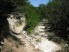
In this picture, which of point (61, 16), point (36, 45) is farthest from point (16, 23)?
point (36, 45)

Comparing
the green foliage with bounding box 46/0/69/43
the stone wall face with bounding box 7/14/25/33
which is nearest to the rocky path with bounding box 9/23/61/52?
the stone wall face with bounding box 7/14/25/33

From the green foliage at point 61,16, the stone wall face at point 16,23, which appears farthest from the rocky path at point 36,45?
the green foliage at point 61,16

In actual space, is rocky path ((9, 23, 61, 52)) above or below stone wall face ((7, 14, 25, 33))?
below

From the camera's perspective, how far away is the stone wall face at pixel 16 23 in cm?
1805

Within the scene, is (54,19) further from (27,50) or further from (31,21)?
(27,50)

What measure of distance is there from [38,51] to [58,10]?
7.88 m

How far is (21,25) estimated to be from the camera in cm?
2136

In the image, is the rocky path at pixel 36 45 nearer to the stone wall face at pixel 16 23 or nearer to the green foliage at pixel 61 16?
the stone wall face at pixel 16 23

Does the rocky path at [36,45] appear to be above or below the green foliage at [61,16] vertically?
below

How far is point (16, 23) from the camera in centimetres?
2012

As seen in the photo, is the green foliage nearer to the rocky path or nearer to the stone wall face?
the rocky path

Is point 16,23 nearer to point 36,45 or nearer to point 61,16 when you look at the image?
point 61,16

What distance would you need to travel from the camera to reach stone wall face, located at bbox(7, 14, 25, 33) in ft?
59.2

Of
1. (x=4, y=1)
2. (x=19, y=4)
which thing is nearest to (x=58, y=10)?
(x=19, y=4)
